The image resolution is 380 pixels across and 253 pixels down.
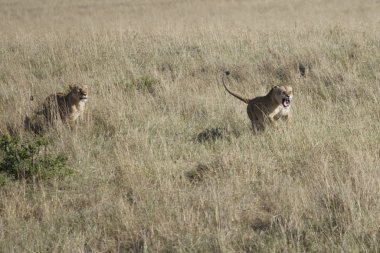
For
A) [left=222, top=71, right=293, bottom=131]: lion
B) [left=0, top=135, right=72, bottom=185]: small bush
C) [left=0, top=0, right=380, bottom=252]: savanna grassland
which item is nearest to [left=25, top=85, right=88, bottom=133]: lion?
[left=0, top=0, right=380, bottom=252]: savanna grassland

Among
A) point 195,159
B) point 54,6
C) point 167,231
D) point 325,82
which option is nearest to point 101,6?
point 54,6

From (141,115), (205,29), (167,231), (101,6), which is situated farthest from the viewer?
(101,6)

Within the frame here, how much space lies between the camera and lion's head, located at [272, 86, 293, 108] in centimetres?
629

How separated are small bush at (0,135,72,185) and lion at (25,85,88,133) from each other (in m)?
1.51

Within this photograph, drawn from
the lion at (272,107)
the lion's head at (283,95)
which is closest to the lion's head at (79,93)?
the lion at (272,107)

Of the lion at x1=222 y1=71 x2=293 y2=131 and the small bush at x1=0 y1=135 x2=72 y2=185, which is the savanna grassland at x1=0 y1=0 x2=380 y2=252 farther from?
the lion at x1=222 y1=71 x2=293 y2=131

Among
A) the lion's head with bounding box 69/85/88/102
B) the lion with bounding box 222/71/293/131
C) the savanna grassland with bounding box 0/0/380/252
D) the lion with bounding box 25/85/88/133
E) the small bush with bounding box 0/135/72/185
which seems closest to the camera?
the savanna grassland with bounding box 0/0/380/252

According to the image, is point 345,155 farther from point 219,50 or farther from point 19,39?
point 19,39

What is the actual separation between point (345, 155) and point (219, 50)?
5.35 meters

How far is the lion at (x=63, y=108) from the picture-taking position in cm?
674

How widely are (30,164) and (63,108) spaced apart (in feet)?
7.06

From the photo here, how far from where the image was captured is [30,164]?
5008 millimetres

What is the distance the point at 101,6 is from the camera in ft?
80.1

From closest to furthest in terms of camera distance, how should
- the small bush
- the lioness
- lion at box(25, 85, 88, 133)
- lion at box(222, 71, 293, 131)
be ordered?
1. the small bush
2. lion at box(222, 71, 293, 131)
3. lion at box(25, 85, 88, 133)
4. the lioness
